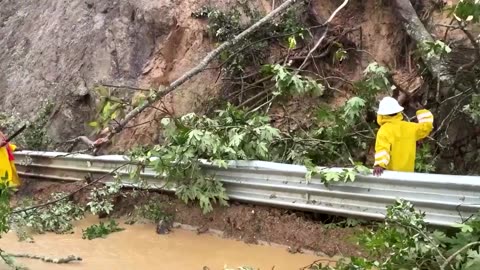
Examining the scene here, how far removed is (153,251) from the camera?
17.7 feet

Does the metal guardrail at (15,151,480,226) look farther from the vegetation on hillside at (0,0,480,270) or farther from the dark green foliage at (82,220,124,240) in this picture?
A: the dark green foliage at (82,220,124,240)

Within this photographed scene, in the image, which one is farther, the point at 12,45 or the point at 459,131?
the point at 12,45

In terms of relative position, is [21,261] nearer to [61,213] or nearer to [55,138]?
[61,213]

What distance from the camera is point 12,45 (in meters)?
10.8

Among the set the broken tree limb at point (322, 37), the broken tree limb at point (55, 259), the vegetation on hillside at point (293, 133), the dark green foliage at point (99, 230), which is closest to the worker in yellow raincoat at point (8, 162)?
the vegetation on hillside at point (293, 133)

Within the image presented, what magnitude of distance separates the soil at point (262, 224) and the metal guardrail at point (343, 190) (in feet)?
0.43

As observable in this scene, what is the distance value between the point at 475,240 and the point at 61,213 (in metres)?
4.25

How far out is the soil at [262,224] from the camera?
16.8ft

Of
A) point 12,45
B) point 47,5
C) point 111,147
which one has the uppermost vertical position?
point 47,5

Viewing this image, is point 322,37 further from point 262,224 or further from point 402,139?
point 262,224

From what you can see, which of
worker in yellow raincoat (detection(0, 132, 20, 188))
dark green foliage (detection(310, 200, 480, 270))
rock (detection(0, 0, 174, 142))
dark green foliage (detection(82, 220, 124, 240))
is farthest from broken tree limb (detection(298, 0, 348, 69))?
worker in yellow raincoat (detection(0, 132, 20, 188))

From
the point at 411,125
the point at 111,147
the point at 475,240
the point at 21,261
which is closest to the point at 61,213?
the point at 21,261

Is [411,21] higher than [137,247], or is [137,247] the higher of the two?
[411,21]

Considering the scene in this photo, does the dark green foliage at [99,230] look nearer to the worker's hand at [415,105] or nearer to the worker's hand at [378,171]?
the worker's hand at [378,171]
